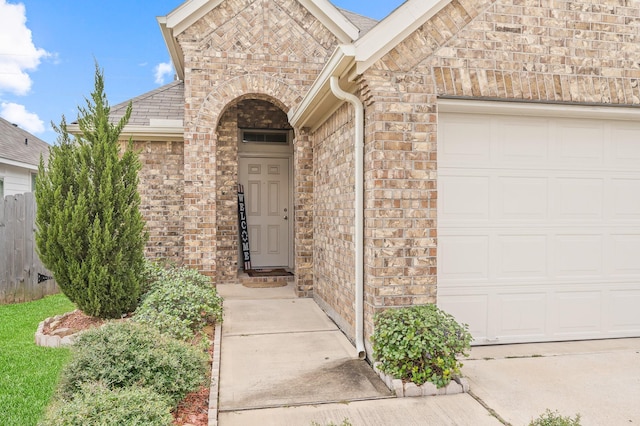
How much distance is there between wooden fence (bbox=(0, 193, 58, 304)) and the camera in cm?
786

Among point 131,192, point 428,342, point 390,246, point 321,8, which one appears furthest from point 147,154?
point 428,342

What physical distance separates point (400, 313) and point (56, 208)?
161 inches

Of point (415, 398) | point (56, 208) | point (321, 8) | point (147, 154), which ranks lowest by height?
point (415, 398)

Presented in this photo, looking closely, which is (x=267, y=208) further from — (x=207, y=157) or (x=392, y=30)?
(x=392, y=30)

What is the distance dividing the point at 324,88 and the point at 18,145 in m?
13.3

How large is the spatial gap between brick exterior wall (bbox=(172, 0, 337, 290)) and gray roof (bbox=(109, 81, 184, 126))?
107 centimetres

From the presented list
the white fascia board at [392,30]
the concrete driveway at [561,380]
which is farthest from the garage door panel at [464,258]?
the white fascia board at [392,30]

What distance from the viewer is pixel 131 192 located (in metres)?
5.72

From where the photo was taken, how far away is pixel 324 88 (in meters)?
4.82

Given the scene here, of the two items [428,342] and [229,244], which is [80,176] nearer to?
[229,244]

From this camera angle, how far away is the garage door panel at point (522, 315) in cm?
479

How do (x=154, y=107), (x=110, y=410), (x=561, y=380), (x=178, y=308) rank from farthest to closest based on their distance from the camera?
(x=154, y=107) < (x=178, y=308) < (x=561, y=380) < (x=110, y=410)

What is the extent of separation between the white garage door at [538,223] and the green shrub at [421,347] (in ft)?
2.64

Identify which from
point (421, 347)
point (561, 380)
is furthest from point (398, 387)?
point (561, 380)
